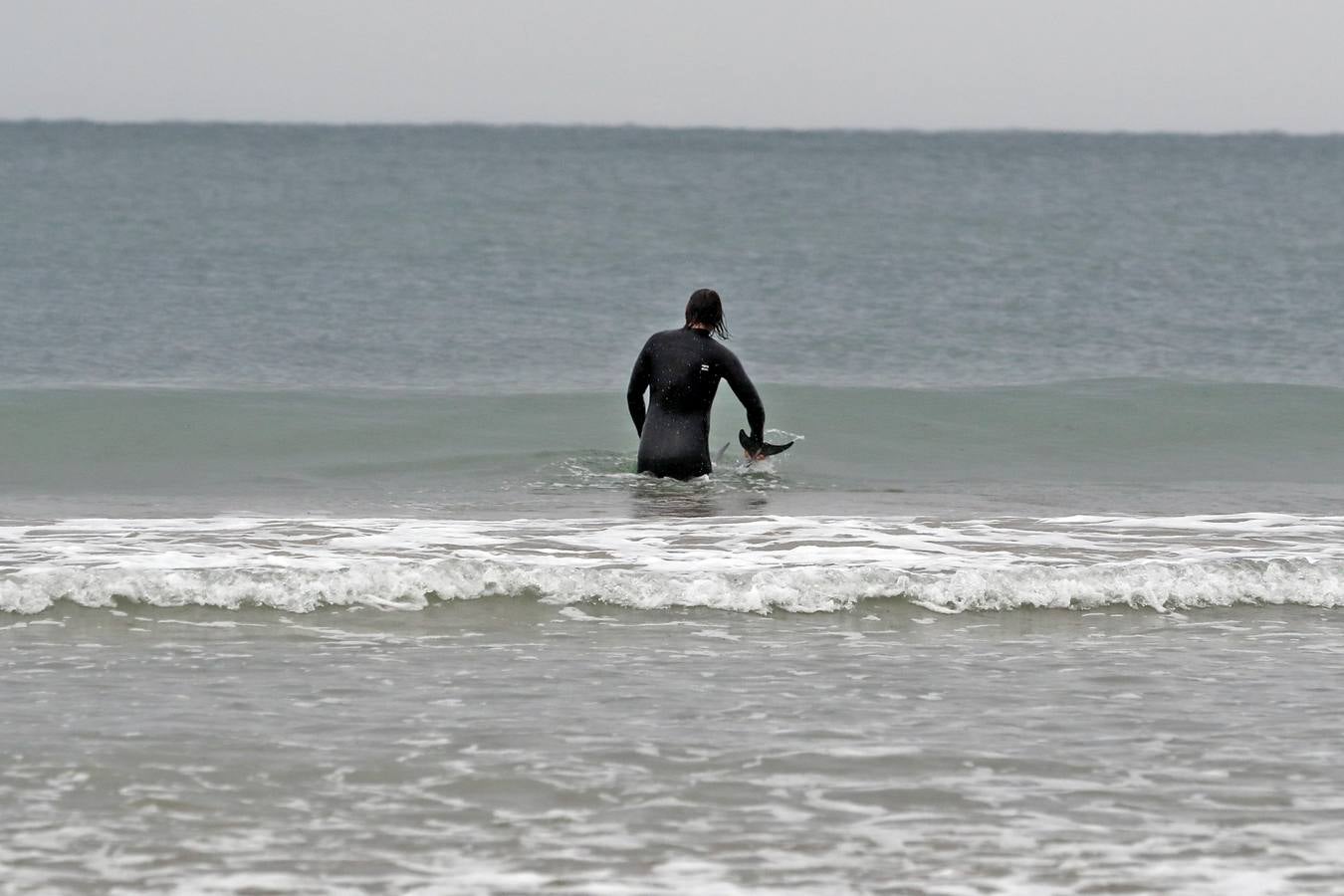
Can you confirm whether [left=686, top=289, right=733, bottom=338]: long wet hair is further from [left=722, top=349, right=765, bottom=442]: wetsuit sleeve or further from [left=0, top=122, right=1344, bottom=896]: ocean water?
[left=0, top=122, right=1344, bottom=896]: ocean water

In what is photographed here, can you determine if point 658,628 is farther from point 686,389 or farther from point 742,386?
point 686,389

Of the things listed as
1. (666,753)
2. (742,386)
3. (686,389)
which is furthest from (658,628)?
(686,389)

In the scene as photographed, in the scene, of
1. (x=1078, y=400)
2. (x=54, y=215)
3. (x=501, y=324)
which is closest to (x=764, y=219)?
(x=54, y=215)

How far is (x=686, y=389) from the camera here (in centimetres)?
1217

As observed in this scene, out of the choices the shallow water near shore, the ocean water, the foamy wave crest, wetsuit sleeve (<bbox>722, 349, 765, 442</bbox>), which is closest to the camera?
the shallow water near shore

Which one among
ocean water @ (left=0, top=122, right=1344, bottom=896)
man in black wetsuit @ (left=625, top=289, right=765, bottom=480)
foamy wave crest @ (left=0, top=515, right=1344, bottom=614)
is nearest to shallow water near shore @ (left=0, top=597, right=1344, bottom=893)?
ocean water @ (left=0, top=122, right=1344, bottom=896)

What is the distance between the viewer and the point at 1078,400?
19641 millimetres

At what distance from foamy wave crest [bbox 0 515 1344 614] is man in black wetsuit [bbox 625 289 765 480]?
5.05 feet

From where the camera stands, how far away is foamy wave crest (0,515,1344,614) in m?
8.47

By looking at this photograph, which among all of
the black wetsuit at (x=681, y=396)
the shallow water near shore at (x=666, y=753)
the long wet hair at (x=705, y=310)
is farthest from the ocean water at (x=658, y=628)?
the long wet hair at (x=705, y=310)

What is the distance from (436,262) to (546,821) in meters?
41.5

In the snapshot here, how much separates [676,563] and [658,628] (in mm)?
1174

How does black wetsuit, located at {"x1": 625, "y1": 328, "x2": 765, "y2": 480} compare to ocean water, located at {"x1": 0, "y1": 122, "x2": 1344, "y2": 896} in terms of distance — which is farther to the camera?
black wetsuit, located at {"x1": 625, "y1": 328, "x2": 765, "y2": 480}

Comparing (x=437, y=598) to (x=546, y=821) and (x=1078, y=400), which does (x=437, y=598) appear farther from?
(x=1078, y=400)
